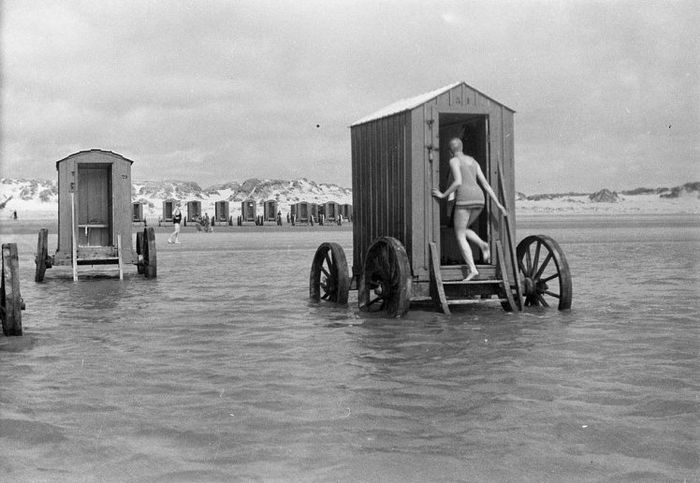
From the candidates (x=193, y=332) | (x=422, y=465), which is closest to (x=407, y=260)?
(x=193, y=332)

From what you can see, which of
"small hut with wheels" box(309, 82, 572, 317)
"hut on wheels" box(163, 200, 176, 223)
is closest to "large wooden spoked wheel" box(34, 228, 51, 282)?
"small hut with wheels" box(309, 82, 572, 317)

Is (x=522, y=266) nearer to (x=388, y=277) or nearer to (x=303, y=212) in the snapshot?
(x=388, y=277)

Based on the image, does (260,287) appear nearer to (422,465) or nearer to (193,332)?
(193,332)

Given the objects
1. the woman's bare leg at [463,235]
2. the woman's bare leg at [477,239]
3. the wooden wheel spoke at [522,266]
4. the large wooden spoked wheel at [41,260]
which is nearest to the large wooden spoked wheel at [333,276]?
the woman's bare leg at [463,235]

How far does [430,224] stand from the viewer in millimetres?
11227

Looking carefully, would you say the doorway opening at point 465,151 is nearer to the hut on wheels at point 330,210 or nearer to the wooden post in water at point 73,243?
the wooden post in water at point 73,243

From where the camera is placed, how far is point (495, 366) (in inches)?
291

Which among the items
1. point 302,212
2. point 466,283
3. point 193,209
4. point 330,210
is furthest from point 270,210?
point 466,283

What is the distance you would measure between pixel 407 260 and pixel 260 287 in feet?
18.7

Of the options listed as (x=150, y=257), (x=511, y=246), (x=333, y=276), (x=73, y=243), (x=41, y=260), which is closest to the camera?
(x=511, y=246)

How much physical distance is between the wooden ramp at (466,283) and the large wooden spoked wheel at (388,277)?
1.53 feet

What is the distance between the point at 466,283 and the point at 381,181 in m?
2.11

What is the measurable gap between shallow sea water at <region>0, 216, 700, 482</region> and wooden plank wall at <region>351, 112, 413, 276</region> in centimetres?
142

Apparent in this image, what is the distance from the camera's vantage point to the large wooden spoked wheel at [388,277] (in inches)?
414
